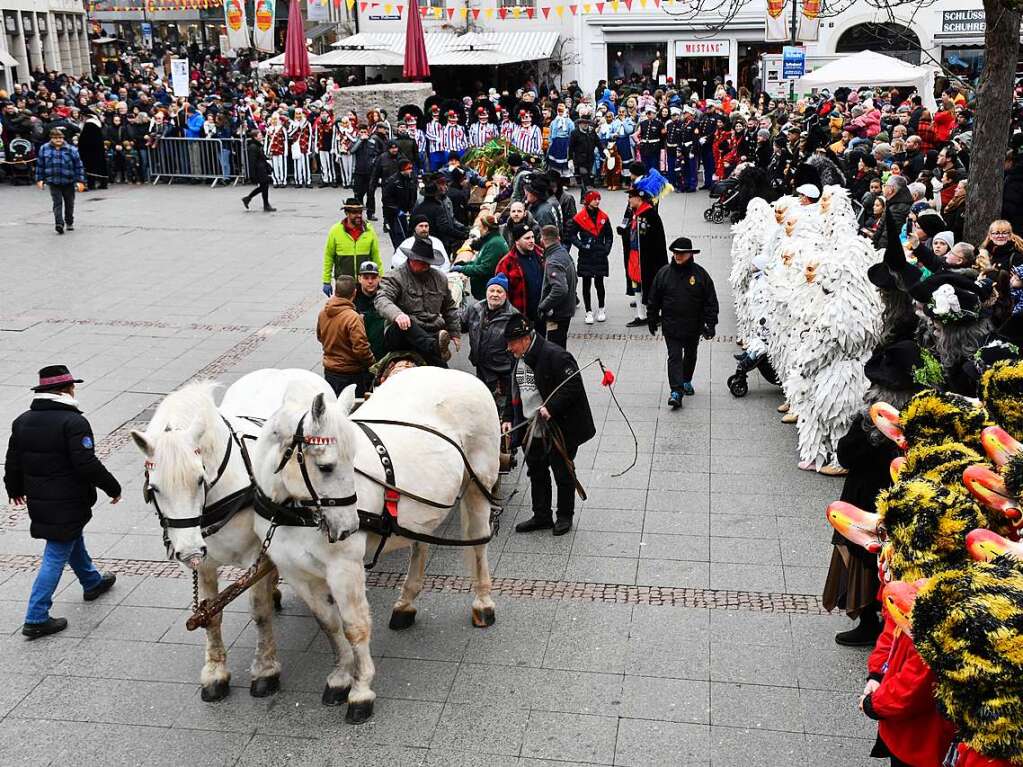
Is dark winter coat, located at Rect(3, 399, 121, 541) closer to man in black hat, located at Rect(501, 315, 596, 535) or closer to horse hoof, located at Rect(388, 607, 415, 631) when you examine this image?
horse hoof, located at Rect(388, 607, 415, 631)

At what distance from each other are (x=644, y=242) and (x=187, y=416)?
876cm

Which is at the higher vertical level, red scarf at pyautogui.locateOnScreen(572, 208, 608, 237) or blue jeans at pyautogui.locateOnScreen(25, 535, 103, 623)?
red scarf at pyautogui.locateOnScreen(572, 208, 608, 237)

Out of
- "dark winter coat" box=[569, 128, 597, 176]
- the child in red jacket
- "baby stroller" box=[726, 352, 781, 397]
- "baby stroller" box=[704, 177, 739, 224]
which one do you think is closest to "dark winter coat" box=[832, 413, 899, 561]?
the child in red jacket

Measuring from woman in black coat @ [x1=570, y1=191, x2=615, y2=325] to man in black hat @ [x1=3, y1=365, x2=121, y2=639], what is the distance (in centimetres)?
781

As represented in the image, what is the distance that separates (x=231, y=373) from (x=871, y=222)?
25.0ft

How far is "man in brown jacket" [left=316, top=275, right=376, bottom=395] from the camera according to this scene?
8805 mm

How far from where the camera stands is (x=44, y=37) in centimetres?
4944

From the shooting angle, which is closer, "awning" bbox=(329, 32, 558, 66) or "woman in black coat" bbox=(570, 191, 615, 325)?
"woman in black coat" bbox=(570, 191, 615, 325)

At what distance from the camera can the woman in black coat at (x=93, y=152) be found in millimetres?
24734

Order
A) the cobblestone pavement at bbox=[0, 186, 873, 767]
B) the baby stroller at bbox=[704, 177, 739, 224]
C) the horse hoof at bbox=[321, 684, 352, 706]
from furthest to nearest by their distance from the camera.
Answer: the baby stroller at bbox=[704, 177, 739, 224], the horse hoof at bbox=[321, 684, 352, 706], the cobblestone pavement at bbox=[0, 186, 873, 767]

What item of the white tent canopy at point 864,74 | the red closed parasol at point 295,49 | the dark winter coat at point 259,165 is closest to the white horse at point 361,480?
the dark winter coat at point 259,165

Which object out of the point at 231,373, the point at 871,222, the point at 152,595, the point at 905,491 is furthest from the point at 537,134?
the point at 905,491

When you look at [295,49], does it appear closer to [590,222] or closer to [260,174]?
[260,174]

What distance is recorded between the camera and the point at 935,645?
340 centimetres
